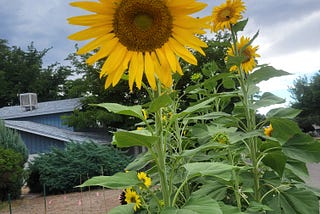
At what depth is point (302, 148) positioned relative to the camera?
1994 millimetres

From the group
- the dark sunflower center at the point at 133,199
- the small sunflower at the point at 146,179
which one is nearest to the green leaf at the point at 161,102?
the small sunflower at the point at 146,179

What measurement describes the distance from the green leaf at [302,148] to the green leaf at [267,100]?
A: 23 cm

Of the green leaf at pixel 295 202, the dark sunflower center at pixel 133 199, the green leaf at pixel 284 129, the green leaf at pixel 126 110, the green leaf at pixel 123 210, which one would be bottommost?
the green leaf at pixel 295 202

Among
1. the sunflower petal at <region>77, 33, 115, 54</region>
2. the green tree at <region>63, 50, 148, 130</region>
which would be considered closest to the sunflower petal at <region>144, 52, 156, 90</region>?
the sunflower petal at <region>77, 33, 115, 54</region>

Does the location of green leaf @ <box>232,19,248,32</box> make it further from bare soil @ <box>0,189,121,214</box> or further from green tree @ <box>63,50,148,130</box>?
green tree @ <box>63,50,148,130</box>

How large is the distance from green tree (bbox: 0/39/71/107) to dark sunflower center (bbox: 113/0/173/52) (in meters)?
34.8

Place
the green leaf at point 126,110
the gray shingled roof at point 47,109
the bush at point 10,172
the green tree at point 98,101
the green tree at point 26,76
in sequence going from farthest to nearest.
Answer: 1. the green tree at point 26,76
2. the gray shingled roof at point 47,109
3. the green tree at point 98,101
4. the bush at point 10,172
5. the green leaf at point 126,110

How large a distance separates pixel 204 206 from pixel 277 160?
2.34 feet

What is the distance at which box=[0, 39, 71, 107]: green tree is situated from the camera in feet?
115

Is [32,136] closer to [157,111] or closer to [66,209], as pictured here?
[66,209]

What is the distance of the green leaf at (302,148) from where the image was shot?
194 cm

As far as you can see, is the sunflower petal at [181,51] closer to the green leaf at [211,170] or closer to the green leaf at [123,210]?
the green leaf at [211,170]

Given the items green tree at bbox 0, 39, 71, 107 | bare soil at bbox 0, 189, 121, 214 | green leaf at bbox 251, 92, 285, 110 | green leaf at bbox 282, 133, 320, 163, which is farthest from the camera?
green tree at bbox 0, 39, 71, 107

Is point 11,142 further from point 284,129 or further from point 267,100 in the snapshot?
point 284,129
